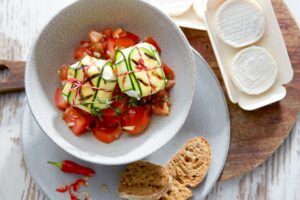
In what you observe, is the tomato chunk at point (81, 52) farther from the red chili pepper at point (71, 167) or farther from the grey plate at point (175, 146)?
the red chili pepper at point (71, 167)

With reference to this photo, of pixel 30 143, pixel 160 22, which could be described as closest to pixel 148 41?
pixel 160 22

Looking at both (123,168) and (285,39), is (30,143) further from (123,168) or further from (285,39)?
(285,39)

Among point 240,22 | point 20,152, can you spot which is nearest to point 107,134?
point 20,152

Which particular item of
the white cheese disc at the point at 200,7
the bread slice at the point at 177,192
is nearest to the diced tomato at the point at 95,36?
the white cheese disc at the point at 200,7

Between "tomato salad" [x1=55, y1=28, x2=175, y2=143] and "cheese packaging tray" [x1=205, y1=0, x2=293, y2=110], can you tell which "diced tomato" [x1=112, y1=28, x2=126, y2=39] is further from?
"cheese packaging tray" [x1=205, y1=0, x2=293, y2=110]

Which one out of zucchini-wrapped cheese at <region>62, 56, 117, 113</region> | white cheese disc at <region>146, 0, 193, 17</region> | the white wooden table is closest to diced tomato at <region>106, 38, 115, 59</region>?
zucchini-wrapped cheese at <region>62, 56, 117, 113</region>

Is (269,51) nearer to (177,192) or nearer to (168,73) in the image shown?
(168,73)

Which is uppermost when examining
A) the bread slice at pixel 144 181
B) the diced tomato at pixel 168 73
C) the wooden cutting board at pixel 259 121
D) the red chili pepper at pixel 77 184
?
the diced tomato at pixel 168 73
